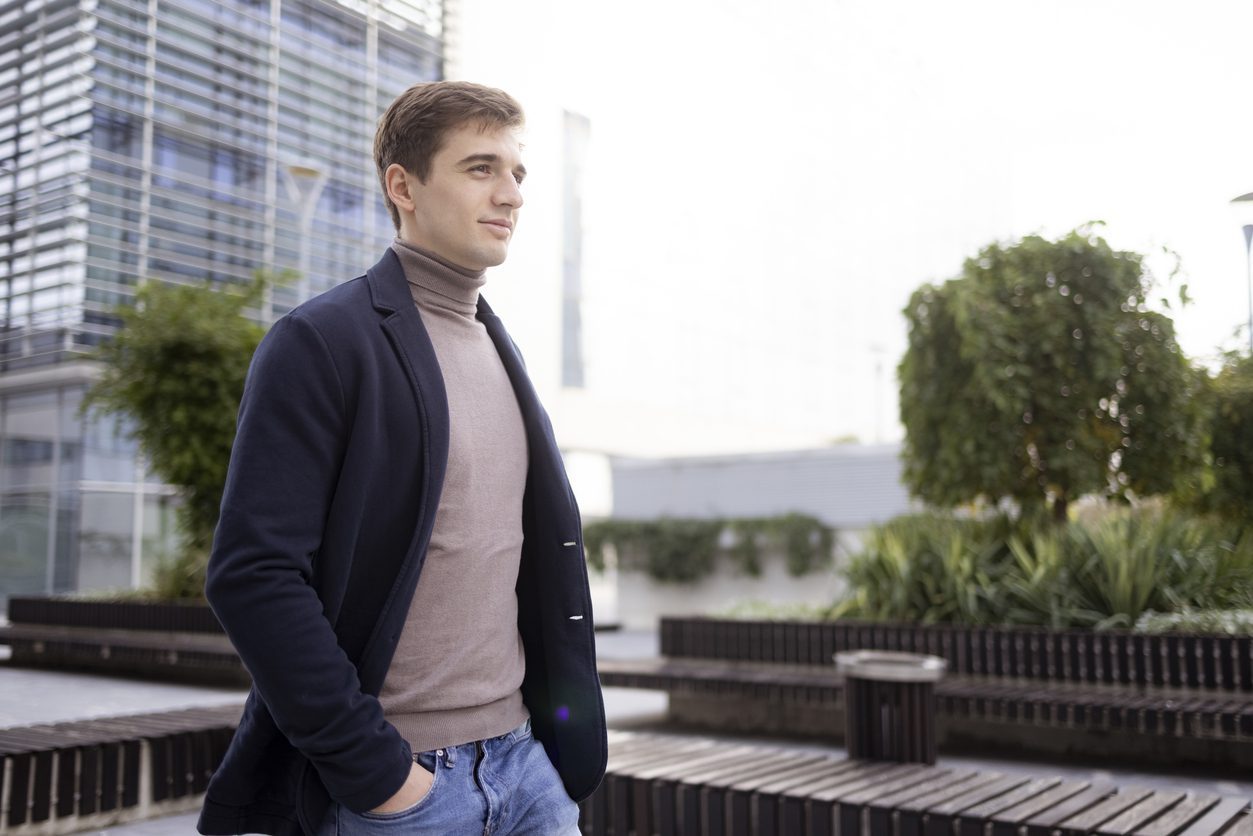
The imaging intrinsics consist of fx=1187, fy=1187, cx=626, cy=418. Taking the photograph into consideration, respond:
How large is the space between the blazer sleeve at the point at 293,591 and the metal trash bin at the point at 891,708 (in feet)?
13.6

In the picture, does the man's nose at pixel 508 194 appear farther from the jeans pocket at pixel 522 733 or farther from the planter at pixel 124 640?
the planter at pixel 124 640

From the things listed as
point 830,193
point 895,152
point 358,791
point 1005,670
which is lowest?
point 1005,670

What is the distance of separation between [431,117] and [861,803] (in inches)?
124

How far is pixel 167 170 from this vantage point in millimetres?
19297

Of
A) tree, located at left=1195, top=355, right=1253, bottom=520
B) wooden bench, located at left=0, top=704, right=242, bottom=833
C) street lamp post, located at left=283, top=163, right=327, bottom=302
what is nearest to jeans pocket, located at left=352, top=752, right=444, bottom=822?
wooden bench, located at left=0, top=704, right=242, bottom=833

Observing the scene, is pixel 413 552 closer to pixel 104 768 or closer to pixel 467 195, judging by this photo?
pixel 467 195

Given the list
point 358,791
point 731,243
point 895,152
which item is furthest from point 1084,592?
point 895,152

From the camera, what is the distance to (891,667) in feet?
18.2

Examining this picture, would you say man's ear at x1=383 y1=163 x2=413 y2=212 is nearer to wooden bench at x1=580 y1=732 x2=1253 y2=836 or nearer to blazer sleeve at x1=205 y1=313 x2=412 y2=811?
blazer sleeve at x1=205 y1=313 x2=412 y2=811

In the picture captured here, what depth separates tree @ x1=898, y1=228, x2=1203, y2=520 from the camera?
9680 millimetres

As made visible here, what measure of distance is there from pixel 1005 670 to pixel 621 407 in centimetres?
2625

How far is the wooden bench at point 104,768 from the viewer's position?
16.1 feet

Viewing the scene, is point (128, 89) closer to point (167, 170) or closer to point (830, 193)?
point (167, 170)

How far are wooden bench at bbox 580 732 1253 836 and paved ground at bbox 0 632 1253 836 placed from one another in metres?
2.10
